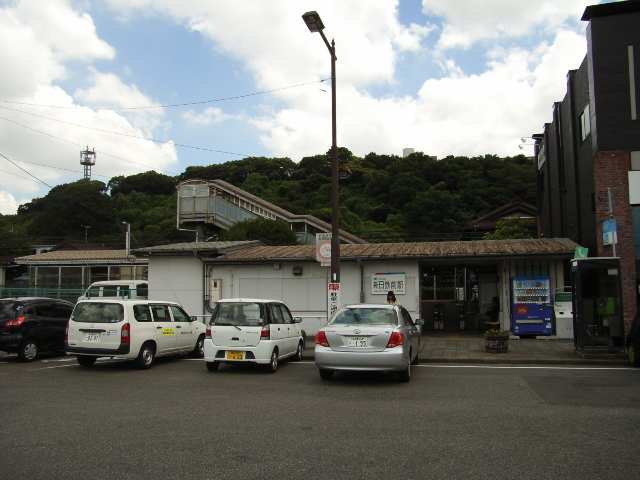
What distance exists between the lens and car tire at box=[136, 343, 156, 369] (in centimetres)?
1247

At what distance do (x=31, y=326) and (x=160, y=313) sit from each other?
351 centimetres

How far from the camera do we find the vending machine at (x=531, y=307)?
18.7 metres

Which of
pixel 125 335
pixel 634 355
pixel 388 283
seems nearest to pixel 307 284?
pixel 388 283

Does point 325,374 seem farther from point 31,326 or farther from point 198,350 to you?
point 31,326

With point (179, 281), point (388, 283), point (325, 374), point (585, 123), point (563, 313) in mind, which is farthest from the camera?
point (179, 281)

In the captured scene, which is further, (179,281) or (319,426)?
(179,281)

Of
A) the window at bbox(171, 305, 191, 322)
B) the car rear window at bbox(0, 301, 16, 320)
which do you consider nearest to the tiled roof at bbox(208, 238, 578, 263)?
the window at bbox(171, 305, 191, 322)

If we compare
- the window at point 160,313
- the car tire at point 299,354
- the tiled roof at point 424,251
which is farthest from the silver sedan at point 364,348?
the tiled roof at point 424,251

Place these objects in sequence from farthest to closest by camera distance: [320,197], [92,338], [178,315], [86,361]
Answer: [320,197] → [178,315] → [86,361] → [92,338]

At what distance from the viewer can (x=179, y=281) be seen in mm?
21484

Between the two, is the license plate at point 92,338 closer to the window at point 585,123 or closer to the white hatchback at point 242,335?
the white hatchback at point 242,335

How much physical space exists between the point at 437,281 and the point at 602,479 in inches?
1029

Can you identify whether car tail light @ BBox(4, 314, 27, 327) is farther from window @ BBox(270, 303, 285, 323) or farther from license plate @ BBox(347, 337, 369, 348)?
license plate @ BBox(347, 337, 369, 348)

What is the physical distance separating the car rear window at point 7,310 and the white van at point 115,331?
7.83 feet
